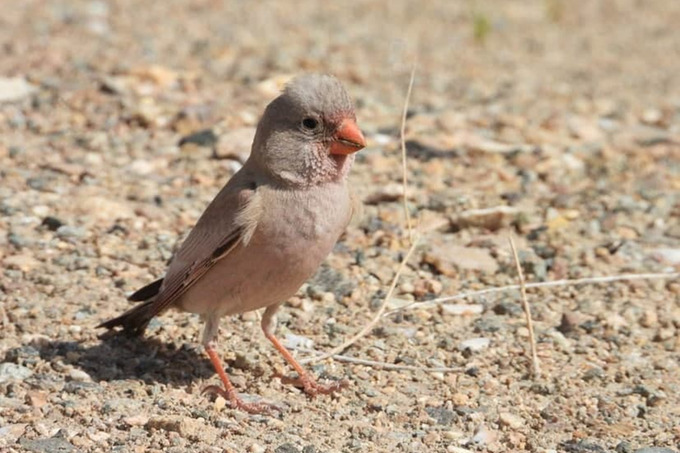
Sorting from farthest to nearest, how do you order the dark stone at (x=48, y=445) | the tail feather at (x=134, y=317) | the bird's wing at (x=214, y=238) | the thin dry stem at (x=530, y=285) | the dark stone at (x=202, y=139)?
the dark stone at (x=202, y=139) → the thin dry stem at (x=530, y=285) → the tail feather at (x=134, y=317) → the bird's wing at (x=214, y=238) → the dark stone at (x=48, y=445)

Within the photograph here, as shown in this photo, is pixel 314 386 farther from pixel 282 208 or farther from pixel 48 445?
pixel 48 445

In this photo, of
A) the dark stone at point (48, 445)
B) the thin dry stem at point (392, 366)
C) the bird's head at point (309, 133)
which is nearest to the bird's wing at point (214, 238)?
the bird's head at point (309, 133)

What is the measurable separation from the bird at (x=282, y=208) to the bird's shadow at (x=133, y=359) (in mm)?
251

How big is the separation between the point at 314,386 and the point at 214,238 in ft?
2.60

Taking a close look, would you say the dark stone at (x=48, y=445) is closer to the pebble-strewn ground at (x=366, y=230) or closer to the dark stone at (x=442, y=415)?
the pebble-strewn ground at (x=366, y=230)

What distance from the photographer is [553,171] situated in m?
7.72

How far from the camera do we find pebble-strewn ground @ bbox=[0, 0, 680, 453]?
4.78 metres

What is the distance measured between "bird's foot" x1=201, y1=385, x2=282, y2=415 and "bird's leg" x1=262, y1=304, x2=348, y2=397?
246mm

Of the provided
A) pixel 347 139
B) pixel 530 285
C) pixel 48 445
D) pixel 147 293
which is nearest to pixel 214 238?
pixel 147 293

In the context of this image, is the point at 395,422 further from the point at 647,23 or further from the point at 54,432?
the point at 647,23

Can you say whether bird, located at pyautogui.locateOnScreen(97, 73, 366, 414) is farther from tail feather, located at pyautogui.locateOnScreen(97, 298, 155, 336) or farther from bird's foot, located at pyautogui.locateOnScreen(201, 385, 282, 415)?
tail feather, located at pyautogui.locateOnScreen(97, 298, 155, 336)

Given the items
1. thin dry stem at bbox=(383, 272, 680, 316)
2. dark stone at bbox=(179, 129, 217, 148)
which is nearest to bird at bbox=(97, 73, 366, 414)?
thin dry stem at bbox=(383, 272, 680, 316)

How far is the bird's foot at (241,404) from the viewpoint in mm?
4789

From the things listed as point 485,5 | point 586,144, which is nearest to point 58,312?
point 586,144
